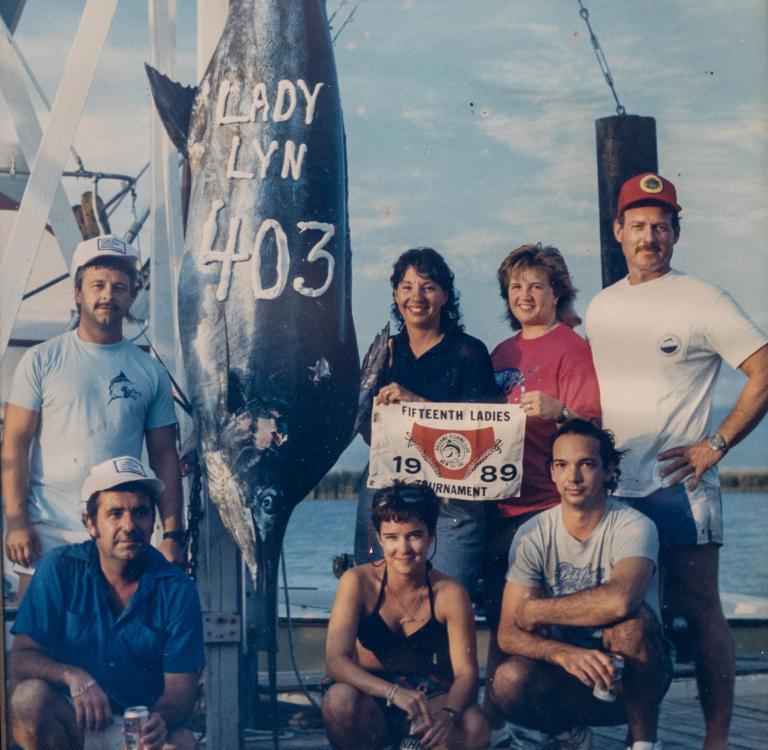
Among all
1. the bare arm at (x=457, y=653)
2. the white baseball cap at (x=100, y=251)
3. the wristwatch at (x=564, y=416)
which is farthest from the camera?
the white baseball cap at (x=100, y=251)

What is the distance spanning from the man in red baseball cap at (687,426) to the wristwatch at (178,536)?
1238 mm

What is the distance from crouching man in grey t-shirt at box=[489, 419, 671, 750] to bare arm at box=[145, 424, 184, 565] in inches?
37.2

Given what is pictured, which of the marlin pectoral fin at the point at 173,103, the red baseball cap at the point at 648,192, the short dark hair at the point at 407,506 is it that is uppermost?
the marlin pectoral fin at the point at 173,103

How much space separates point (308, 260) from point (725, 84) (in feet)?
4.20

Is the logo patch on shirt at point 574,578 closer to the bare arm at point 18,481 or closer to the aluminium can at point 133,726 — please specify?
the aluminium can at point 133,726

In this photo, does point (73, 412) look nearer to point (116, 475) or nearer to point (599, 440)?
point (116, 475)

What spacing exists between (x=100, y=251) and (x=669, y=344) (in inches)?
63.8

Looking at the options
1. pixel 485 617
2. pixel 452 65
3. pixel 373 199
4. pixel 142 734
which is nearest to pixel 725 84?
pixel 452 65

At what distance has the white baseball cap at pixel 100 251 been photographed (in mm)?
3527

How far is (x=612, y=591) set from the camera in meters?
3.29

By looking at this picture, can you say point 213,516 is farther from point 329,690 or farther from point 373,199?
point 373,199

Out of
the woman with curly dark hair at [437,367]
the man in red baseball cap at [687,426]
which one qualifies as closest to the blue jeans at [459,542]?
the woman with curly dark hair at [437,367]

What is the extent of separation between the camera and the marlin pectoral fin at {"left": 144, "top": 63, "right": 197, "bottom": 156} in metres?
3.49

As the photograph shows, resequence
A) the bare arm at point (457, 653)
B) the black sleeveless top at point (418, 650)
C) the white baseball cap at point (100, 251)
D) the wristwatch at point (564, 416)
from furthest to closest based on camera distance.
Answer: the white baseball cap at point (100, 251) < the wristwatch at point (564, 416) < the black sleeveless top at point (418, 650) < the bare arm at point (457, 653)
